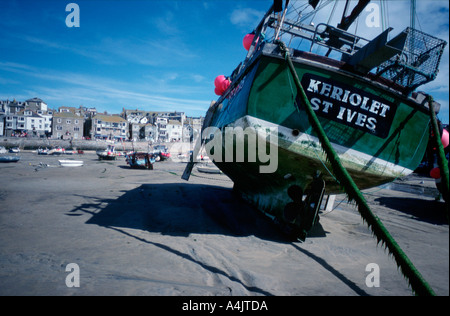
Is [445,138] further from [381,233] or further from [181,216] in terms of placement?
[181,216]

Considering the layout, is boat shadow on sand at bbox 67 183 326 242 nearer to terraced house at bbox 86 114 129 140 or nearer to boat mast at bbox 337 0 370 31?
boat mast at bbox 337 0 370 31

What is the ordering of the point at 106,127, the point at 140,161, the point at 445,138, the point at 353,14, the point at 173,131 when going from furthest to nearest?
the point at 173,131 < the point at 106,127 < the point at 140,161 < the point at 353,14 < the point at 445,138

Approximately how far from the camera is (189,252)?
4387mm

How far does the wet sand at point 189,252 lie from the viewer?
3.18m

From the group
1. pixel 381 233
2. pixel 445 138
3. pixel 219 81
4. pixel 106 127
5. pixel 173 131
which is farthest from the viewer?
pixel 173 131

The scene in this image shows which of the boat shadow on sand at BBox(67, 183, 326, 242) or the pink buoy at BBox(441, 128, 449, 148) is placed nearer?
the pink buoy at BBox(441, 128, 449, 148)

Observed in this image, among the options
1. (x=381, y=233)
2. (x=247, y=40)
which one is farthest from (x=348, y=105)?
(x=247, y=40)

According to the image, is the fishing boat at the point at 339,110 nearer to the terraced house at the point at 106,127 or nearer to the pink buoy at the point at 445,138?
the pink buoy at the point at 445,138

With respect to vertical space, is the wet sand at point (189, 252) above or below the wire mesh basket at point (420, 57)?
below

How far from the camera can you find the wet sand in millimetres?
3176

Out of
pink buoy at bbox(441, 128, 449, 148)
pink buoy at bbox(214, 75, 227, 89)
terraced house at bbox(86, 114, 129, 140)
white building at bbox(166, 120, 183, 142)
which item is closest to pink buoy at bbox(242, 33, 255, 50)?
pink buoy at bbox(214, 75, 227, 89)

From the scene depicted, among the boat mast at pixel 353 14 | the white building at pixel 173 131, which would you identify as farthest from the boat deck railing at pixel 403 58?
the white building at pixel 173 131

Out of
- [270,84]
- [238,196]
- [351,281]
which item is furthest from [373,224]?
[238,196]
